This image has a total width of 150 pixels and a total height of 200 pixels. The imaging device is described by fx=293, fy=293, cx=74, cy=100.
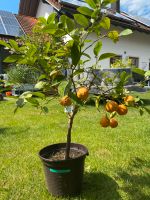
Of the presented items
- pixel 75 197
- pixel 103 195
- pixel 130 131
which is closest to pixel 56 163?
pixel 75 197

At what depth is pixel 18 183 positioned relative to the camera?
3.06 meters

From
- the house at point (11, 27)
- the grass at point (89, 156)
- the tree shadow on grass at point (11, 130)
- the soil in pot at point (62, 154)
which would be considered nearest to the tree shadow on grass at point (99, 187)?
the grass at point (89, 156)

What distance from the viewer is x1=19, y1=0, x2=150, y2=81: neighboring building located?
1318cm

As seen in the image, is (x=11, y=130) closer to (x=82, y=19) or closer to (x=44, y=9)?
(x=82, y=19)

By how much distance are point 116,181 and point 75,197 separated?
539 millimetres

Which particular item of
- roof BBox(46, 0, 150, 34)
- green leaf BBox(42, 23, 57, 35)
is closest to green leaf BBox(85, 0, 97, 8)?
green leaf BBox(42, 23, 57, 35)

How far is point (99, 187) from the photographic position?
2961 mm

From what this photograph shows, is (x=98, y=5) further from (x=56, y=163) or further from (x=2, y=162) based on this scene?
(x=2, y=162)

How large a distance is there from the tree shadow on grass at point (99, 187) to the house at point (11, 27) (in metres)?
10.3

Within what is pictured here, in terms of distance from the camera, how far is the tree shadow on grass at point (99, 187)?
9.13 ft

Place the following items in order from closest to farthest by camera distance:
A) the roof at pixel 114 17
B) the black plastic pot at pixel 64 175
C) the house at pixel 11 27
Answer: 1. the black plastic pot at pixel 64 175
2. the roof at pixel 114 17
3. the house at pixel 11 27

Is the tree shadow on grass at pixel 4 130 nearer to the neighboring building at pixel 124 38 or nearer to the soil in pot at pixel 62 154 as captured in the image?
the soil in pot at pixel 62 154

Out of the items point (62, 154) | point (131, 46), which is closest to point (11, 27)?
point (131, 46)

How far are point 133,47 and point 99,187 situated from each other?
12.9 metres
